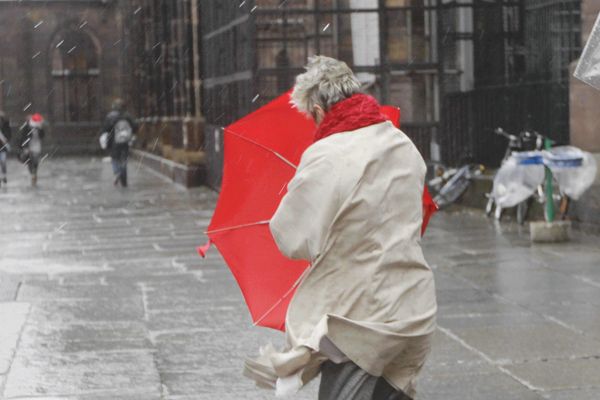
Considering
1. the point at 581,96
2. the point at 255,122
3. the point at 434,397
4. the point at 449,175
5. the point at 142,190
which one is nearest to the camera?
the point at 255,122

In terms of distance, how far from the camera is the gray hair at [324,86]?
3928 mm

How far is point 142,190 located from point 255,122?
Result: 61.6ft

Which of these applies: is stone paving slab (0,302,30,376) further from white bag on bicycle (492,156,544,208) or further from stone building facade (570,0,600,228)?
stone building facade (570,0,600,228)

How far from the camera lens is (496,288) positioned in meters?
9.11

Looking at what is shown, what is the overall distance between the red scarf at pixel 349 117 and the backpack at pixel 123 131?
20.7 metres

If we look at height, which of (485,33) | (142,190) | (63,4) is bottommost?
(142,190)

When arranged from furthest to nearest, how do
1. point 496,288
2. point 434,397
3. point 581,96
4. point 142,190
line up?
point 142,190 → point 581,96 → point 496,288 → point 434,397

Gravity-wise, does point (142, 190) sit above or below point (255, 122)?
below

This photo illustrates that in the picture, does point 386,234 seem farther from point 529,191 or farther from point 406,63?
point 406,63

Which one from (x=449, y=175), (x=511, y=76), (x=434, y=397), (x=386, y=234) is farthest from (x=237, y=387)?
(x=511, y=76)

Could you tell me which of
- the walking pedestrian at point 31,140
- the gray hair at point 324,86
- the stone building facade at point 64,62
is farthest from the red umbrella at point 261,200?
the stone building facade at point 64,62

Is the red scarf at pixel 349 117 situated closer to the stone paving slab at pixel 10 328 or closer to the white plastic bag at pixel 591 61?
the white plastic bag at pixel 591 61

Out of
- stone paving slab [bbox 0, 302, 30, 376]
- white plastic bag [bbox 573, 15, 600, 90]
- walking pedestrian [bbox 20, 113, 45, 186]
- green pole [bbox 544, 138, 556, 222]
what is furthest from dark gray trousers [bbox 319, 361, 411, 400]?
walking pedestrian [bbox 20, 113, 45, 186]

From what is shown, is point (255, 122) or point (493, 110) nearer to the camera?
point (255, 122)
